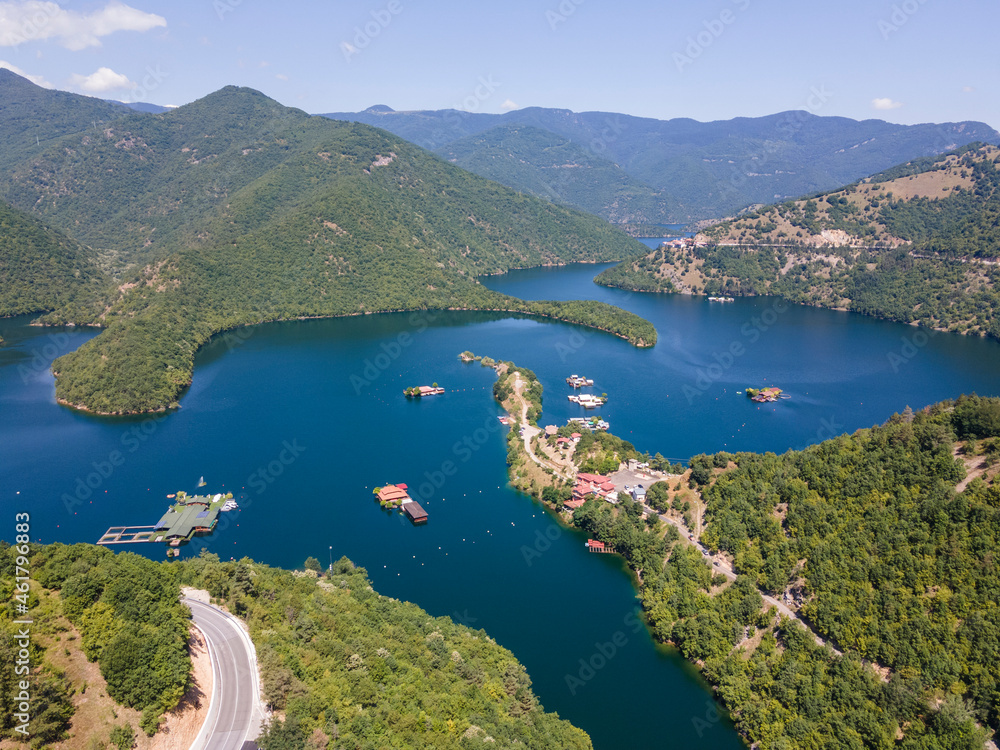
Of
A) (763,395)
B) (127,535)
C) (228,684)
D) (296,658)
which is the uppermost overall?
(228,684)

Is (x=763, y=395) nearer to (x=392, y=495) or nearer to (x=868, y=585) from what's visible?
(x=868, y=585)

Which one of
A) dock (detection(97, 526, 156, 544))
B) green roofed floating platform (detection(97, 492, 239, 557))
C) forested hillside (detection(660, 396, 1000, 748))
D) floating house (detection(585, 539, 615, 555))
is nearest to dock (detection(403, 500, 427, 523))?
floating house (detection(585, 539, 615, 555))

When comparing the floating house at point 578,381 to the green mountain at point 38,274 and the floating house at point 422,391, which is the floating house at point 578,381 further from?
the green mountain at point 38,274

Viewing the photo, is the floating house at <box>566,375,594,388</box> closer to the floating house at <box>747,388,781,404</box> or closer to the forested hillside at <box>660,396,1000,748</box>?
the floating house at <box>747,388,781,404</box>

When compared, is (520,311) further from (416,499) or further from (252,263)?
(416,499)

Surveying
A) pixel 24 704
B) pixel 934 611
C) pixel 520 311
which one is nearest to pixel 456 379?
pixel 520 311

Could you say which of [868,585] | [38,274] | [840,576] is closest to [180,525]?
[840,576]

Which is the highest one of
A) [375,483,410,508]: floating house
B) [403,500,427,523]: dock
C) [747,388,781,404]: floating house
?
[747,388,781,404]: floating house
